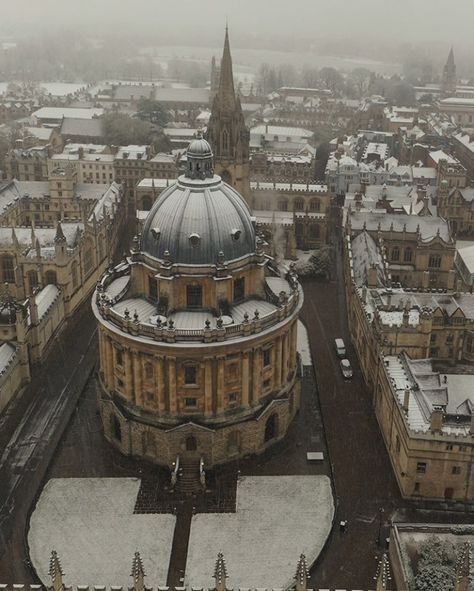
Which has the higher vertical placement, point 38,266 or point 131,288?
point 131,288

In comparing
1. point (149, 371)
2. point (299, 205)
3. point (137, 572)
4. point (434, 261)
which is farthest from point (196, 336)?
point (299, 205)

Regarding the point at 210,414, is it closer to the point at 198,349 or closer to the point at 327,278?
the point at 198,349

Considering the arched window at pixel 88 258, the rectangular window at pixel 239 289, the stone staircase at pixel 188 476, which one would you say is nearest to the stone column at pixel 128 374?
the stone staircase at pixel 188 476

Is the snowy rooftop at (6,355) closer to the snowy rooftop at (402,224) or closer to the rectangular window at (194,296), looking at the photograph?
the rectangular window at (194,296)

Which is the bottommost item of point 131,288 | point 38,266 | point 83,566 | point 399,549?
point 83,566

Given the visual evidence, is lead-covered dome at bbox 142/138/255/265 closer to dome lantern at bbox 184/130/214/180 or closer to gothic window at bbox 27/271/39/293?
dome lantern at bbox 184/130/214/180

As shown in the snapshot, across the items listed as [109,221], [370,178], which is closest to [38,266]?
[109,221]
